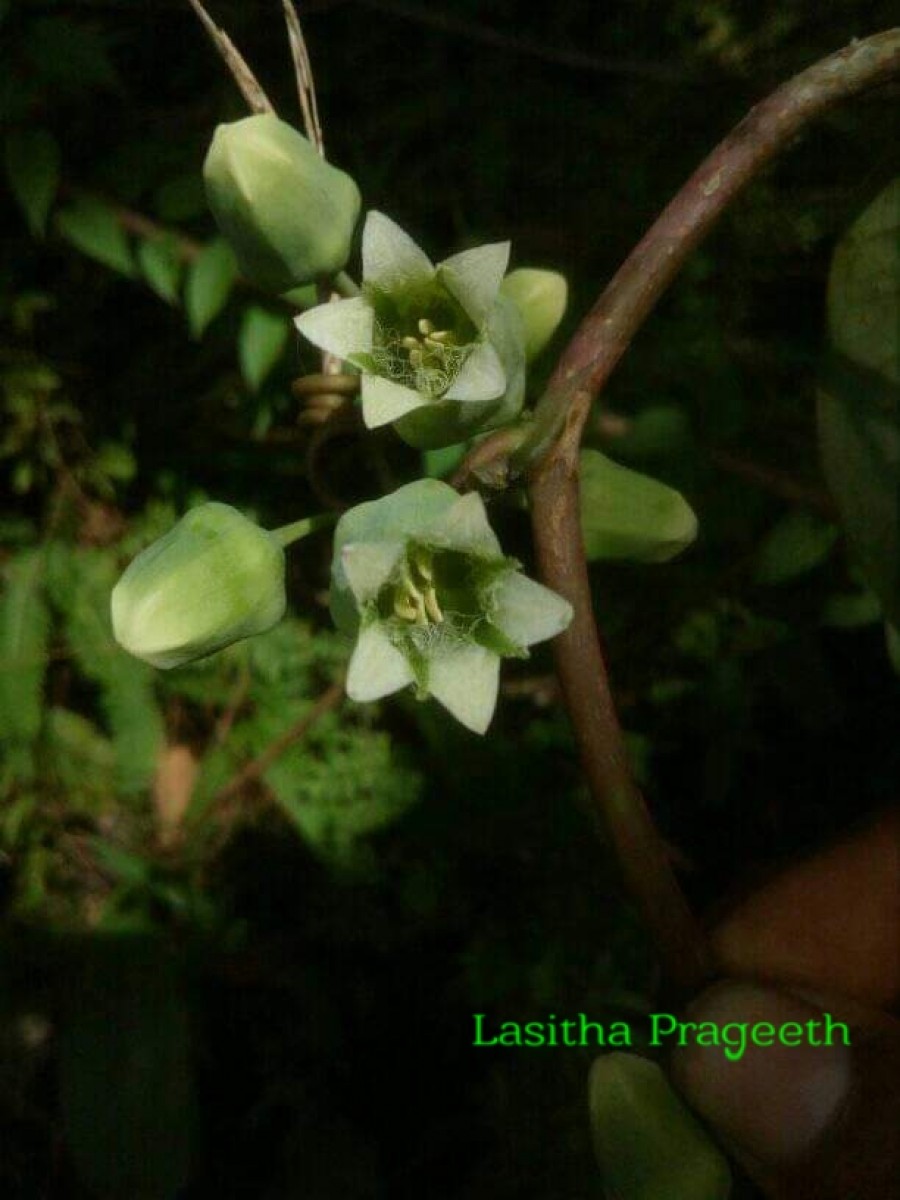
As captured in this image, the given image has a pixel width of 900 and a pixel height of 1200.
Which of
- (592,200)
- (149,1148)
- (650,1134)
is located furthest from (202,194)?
(149,1148)

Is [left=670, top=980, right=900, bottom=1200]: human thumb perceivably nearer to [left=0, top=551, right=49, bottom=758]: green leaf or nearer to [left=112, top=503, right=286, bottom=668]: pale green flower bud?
[left=112, top=503, right=286, bottom=668]: pale green flower bud

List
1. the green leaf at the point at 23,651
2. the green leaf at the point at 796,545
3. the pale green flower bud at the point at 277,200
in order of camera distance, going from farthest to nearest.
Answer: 1. the green leaf at the point at 23,651
2. the green leaf at the point at 796,545
3. the pale green flower bud at the point at 277,200

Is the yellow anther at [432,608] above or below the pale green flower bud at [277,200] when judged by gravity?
below

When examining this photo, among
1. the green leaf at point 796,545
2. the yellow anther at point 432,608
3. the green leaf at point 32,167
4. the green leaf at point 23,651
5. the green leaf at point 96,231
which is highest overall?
the green leaf at point 32,167

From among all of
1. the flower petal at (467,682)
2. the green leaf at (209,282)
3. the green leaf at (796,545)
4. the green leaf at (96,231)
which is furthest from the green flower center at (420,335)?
the green leaf at (796,545)

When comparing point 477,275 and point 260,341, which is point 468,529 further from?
point 260,341

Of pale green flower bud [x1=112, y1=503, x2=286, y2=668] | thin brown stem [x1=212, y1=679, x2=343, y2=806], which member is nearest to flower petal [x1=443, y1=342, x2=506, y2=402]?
pale green flower bud [x1=112, y1=503, x2=286, y2=668]

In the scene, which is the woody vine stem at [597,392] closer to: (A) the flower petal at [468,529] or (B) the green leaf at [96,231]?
(A) the flower petal at [468,529]
